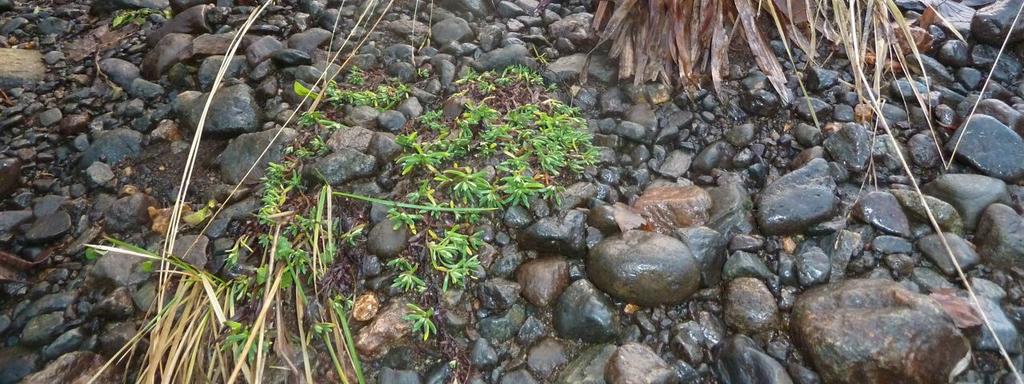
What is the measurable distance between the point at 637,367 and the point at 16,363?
174 centimetres

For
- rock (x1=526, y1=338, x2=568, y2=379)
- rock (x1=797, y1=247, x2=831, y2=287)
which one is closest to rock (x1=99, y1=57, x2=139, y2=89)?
rock (x1=526, y1=338, x2=568, y2=379)

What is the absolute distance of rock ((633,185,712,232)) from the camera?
202 cm

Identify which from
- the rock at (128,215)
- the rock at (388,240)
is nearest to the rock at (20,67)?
the rock at (128,215)

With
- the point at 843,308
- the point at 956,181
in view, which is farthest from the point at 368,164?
the point at 956,181

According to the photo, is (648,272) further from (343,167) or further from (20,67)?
(20,67)

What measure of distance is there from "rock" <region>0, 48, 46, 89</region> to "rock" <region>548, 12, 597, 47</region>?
7.17ft

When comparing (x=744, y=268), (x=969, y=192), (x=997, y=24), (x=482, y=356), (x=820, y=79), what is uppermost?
(x=997, y=24)

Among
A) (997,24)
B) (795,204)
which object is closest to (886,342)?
(795,204)

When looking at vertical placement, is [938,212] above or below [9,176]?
above

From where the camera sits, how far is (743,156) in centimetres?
221

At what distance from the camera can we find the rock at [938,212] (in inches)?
78.2

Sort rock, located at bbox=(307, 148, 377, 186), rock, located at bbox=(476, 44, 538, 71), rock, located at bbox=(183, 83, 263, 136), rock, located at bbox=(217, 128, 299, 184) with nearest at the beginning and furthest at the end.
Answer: rock, located at bbox=(307, 148, 377, 186) < rock, located at bbox=(217, 128, 299, 184) < rock, located at bbox=(183, 83, 263, 136) < rock, located at bbox=(476, 44, 538, 71)

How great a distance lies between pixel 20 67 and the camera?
9.12ft

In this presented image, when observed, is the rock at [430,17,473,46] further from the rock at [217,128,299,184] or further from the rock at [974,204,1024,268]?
the rock at [974,204,1024,268]
